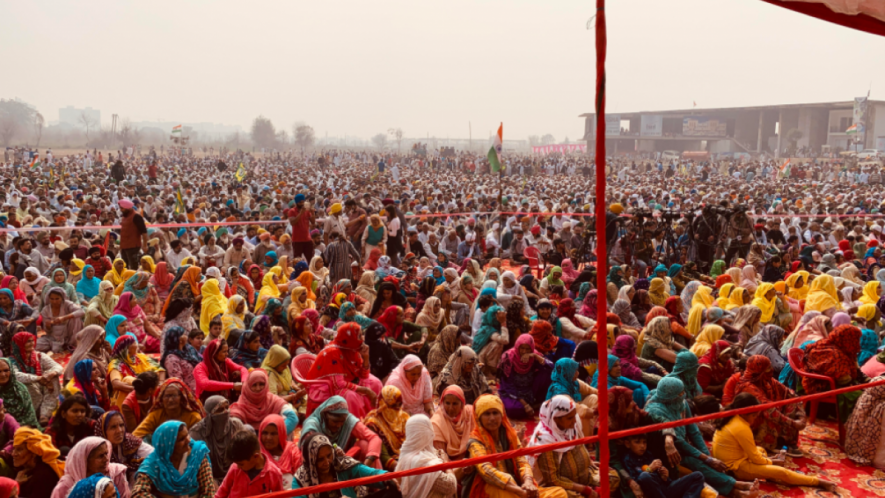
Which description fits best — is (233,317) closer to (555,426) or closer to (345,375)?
(345,375)

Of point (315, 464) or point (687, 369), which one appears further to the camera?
point (687, 369)

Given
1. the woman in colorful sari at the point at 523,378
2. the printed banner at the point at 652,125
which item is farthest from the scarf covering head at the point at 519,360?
the printed banner at the point at 652,125

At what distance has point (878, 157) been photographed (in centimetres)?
3581

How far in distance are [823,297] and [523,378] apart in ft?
10.7

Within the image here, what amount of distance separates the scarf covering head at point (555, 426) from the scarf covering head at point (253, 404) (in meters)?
1.54

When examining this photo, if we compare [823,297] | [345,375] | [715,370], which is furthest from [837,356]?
[345,375]

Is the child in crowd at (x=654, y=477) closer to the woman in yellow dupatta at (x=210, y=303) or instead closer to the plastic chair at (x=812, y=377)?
the plastic chair at (x=812, y=377)

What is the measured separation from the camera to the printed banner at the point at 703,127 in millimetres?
48719

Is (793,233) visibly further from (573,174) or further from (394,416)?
(573,174)

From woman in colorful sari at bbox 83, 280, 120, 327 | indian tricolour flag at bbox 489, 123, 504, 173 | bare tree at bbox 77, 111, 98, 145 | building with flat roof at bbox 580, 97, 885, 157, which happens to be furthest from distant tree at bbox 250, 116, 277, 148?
woman in colorful sari at bbox 83, 280, 120, 327

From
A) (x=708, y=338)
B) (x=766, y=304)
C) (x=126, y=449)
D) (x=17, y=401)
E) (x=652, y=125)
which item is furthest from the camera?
(x=652, y=125)

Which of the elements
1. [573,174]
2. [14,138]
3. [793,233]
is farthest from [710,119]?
[14,138]

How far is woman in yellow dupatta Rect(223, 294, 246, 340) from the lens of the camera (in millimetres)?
5618

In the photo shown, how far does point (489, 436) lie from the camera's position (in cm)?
360
